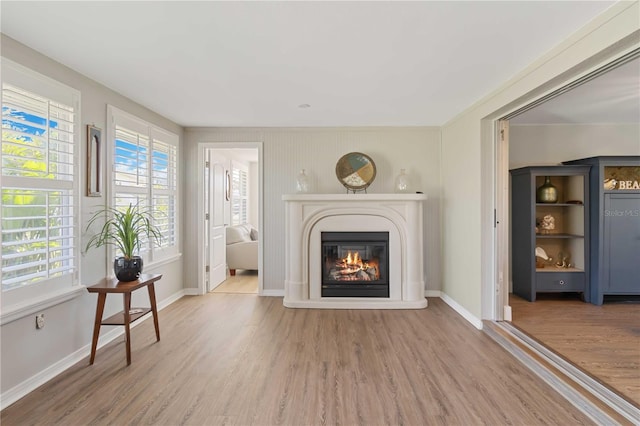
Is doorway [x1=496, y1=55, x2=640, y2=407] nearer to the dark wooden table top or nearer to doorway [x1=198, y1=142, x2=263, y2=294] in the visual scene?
doorway [x1=198, y1=142, x2=263, y2=294]

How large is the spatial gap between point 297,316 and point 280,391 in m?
1.53

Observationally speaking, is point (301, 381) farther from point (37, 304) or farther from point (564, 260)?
point (564, 260)

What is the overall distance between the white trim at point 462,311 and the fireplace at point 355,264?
823mm

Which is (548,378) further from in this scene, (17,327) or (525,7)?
(17,327)

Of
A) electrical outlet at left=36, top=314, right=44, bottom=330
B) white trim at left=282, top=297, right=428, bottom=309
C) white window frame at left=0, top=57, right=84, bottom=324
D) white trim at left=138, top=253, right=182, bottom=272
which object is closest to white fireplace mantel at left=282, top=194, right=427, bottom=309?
white trim at left=282, top=297, right=428, bottom=309

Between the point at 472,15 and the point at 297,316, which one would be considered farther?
the point at 297,316

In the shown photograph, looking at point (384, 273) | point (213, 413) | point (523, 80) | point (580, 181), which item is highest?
point (523, 80)

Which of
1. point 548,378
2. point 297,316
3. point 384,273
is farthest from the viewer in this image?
point 384,273

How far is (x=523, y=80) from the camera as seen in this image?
8.45 ft

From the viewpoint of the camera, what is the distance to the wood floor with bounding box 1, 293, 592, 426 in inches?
76.1

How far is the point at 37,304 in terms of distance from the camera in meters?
2.24

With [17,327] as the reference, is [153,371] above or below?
below

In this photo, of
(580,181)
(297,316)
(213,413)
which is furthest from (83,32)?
(580,181)

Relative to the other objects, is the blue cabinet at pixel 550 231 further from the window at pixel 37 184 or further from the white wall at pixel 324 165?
the window at pixel 37 184
